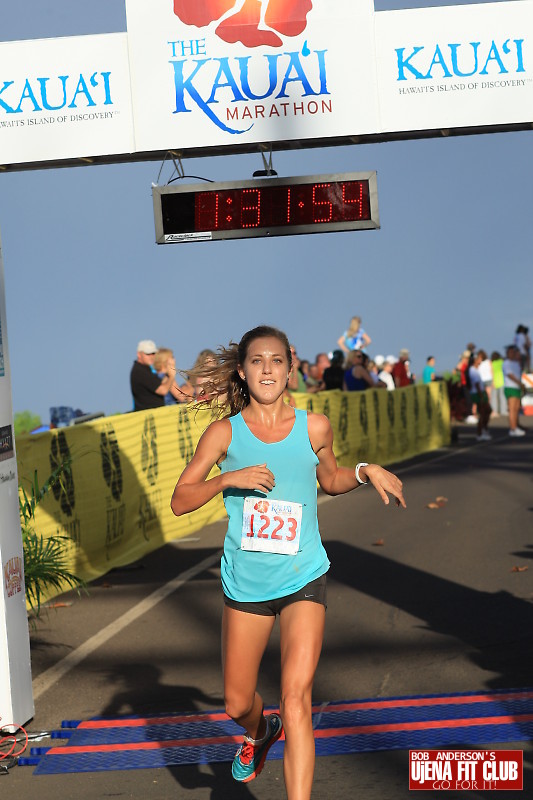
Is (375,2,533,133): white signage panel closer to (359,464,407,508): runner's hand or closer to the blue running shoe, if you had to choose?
(359,464,407,508): runner's hand

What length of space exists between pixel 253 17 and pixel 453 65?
1602 mm

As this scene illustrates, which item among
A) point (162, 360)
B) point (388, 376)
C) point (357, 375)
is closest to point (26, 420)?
point (388, 376)

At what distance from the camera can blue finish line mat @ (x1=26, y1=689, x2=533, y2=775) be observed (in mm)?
6129

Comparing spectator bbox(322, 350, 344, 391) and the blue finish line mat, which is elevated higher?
spectator bbox(322, 350, 344, 391)

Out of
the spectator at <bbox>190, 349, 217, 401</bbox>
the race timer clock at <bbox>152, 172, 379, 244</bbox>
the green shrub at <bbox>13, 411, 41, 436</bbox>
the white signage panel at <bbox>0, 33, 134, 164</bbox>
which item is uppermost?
the white signage panel at <bbox>0, 33, 134, 164</bbox>

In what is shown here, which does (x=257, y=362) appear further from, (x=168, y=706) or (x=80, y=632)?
(x=80, y=632)

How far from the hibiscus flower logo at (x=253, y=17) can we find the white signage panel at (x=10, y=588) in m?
3.53

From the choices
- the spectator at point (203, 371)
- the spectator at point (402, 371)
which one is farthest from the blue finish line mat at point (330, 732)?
the spectator at point (402, 371)

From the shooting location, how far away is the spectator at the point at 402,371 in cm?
3347

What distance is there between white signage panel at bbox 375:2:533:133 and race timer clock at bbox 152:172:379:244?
0.65 meters

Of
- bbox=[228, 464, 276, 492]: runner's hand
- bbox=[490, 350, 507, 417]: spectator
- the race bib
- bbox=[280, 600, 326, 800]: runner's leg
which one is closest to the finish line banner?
the race bib

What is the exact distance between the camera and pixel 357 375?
24.5m

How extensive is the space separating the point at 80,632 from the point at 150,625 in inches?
20.7

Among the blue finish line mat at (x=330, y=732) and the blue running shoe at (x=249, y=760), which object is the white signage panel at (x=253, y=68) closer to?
the blue finish line mat at (x=330, y=732)
